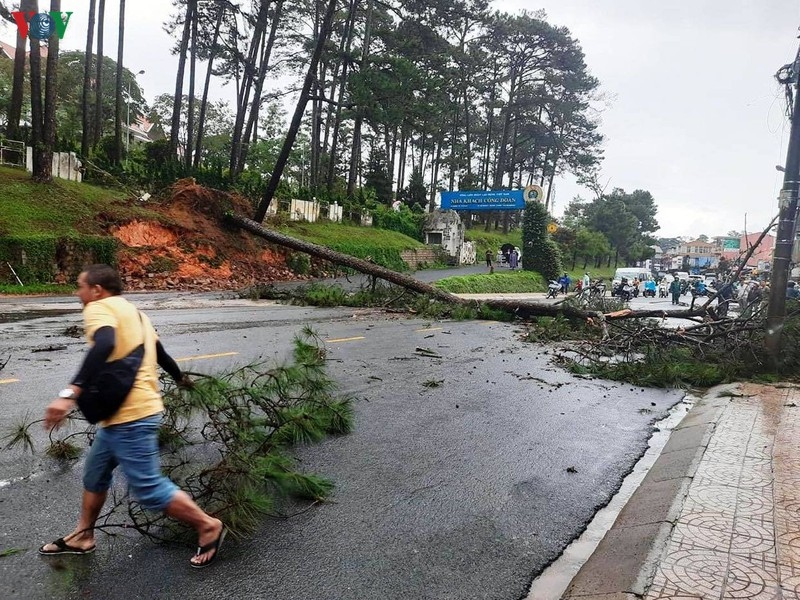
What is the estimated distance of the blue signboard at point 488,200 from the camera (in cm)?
3466

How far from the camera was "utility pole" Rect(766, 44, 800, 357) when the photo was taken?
8133mm

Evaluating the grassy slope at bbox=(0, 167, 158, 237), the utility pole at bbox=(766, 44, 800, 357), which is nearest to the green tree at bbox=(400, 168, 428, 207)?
the grassy slope at bbox=(0, 167, 158, 237)

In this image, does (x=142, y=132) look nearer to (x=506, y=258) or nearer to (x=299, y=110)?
(x=506, y=258)

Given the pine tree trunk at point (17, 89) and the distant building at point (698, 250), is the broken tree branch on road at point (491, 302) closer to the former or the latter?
the pine tree trunk at point (17, 89)

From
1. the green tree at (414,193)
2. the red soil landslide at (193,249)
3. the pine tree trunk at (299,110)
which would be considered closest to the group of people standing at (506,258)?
the green tree at (414,193)

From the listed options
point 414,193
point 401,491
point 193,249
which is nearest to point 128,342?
point 401,491

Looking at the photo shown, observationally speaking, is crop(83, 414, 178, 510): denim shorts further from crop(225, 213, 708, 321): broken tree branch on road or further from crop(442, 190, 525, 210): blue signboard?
crop(442, 190, 525, 210): blue signboard

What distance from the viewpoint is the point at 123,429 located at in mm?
2791

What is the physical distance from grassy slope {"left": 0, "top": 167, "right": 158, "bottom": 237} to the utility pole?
62.1 ft

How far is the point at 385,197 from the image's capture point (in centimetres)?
5191

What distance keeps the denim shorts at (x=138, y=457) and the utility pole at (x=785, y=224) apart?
8698 mm

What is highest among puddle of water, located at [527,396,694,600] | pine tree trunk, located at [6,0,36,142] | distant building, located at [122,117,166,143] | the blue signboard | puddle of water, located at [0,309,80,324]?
distant building, located at [122,117,166,143]

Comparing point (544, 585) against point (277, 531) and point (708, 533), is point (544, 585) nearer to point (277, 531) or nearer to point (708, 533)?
point (708, 533)

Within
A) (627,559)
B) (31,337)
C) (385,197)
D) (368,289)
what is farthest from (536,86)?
(627,559)
